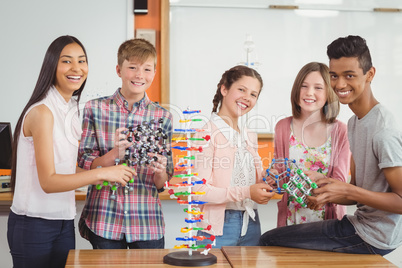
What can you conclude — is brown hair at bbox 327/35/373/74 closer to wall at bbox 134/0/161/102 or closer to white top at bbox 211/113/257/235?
white top at bbox 211/113/257/235

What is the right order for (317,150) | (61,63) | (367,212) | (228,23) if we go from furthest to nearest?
(228,23)
(317,150)
(61,63)
(367,212)

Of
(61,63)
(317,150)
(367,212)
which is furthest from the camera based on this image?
(317,150)

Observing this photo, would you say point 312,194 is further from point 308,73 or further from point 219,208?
point 308,73

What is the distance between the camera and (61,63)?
196cm

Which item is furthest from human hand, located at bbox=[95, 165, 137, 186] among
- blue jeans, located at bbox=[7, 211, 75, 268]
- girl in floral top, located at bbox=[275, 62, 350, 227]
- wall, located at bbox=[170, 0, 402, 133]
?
wall, located at bbox=[170, 0, 402, 133]

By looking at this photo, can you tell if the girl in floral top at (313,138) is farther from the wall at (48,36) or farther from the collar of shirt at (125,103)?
the wall at (48,36)

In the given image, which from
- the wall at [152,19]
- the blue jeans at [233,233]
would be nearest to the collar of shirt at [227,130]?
the blue jeans at [233,233]

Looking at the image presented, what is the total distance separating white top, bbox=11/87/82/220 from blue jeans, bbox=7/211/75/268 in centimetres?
3

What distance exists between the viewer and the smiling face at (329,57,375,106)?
190cm

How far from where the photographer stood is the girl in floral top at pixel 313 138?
7.03ft

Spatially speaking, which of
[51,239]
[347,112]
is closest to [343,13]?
[347,112]

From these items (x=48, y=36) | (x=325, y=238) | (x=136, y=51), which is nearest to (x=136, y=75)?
(x=136, y=51)

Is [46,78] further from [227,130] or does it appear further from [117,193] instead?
[227,130]

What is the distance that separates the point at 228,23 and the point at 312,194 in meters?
2.42
